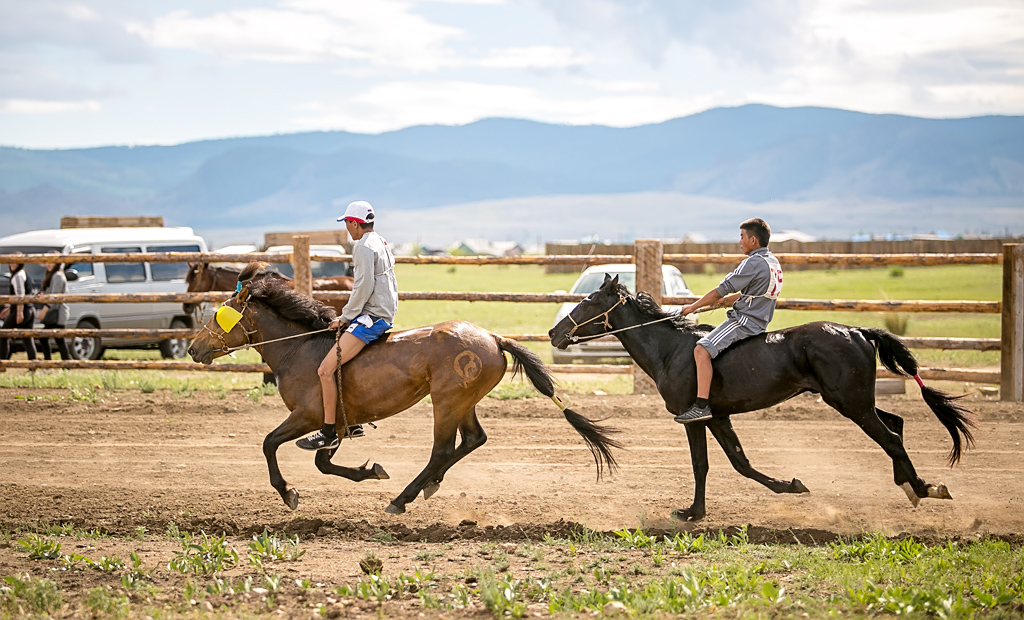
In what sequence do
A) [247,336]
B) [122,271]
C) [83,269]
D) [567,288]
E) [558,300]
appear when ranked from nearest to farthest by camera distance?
[247,336] → [558,300] → [83,269] → [122,271] → [567,288]

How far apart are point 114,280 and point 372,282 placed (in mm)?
11935

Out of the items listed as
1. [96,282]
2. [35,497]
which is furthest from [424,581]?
[96,282]

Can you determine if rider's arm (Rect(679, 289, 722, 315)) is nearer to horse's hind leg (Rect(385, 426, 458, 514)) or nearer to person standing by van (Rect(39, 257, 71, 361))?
horse's hind leg (Rect(385, 426, 458, 514))

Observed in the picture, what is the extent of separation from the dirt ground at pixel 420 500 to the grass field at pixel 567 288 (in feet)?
6.53

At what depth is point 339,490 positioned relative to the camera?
807 cm

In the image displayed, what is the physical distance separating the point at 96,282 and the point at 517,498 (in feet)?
40.1

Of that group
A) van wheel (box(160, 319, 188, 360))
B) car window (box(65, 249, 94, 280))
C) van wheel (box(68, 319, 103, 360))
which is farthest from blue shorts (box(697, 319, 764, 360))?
car window (box(65, 249, 94, 280))

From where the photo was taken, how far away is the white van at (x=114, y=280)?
16641mm

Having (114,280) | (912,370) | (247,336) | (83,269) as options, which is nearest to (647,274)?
(912,370)

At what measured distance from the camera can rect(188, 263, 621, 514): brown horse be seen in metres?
7.18

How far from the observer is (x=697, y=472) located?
7.16 meters

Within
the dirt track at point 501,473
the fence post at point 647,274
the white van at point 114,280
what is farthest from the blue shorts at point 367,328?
the white van at point 114,280

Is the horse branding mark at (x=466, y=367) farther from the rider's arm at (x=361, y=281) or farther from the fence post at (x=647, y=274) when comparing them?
the fence post at (x=647, y=274)

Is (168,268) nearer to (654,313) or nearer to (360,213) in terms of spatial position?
(360,213)
